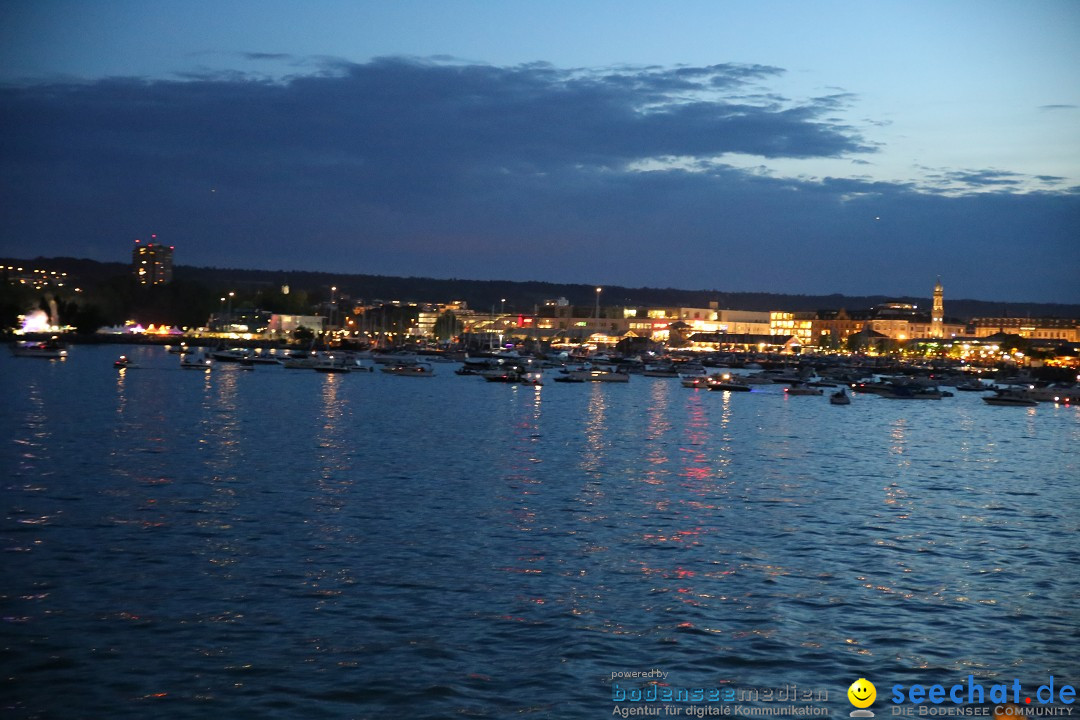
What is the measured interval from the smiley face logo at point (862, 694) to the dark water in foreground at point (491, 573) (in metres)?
0.09

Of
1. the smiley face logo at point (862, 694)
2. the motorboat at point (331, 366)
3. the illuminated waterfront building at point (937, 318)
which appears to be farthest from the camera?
the illuminated waterfront building at point (937, 318)

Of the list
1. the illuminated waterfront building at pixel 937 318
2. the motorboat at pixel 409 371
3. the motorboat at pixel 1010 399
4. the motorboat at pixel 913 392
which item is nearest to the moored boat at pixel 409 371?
the motorboat at pixel 409 371

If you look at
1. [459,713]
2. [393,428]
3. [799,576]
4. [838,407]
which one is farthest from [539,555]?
[838,407]

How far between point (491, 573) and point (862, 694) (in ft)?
12.0

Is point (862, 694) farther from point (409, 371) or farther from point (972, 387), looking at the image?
point (972, 387)

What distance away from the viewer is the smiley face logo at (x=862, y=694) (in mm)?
6285

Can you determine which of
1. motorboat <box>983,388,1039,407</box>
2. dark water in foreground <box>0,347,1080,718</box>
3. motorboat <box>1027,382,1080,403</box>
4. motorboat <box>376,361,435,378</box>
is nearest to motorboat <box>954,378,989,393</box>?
motorboat <box>1027,382,1080,403</box>

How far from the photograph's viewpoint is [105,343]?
300ft

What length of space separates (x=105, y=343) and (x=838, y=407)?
7011cm

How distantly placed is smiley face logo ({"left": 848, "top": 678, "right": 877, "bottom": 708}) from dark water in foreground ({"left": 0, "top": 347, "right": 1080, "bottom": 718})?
0.09 meters

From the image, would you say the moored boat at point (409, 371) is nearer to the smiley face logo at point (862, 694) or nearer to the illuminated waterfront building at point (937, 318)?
the smiley face logo at point (862, 694)

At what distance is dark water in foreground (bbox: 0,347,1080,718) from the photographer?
654 cm

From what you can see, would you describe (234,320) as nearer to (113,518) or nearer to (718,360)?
(718,360)

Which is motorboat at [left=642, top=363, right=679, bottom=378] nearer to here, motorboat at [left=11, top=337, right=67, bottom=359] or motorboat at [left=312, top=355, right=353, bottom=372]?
motorboat at [left=312, top=355, right=353, bottom=372]
